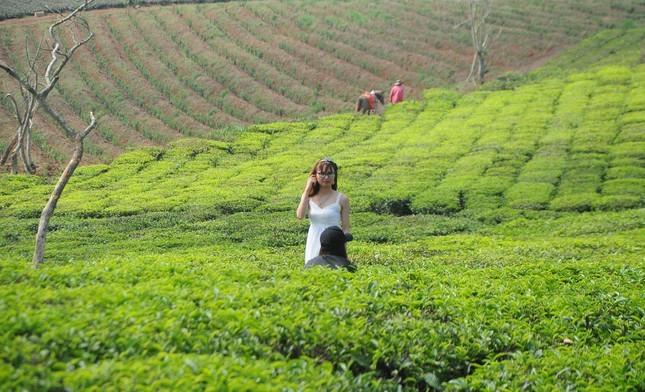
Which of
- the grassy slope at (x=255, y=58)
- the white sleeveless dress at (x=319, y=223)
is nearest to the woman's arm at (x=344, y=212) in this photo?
the white sleeveless dress at (x=319, y=223)

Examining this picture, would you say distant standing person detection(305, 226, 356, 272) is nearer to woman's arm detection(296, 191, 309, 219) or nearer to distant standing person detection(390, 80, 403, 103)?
woman's arm detection(296, 191, 309, 219)

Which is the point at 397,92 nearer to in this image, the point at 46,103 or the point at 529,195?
the point at 529,195

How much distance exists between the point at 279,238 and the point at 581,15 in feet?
128

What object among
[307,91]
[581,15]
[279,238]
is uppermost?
[581,15]

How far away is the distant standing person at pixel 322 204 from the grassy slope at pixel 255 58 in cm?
2198

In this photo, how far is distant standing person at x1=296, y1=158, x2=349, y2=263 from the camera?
9.32 metres

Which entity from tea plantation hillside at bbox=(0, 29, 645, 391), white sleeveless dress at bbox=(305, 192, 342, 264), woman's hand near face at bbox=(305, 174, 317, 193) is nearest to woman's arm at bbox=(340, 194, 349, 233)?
white sleeveless dress at bbox=(305, 192, 342, 264)

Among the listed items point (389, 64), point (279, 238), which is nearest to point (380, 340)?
point (279, 238)

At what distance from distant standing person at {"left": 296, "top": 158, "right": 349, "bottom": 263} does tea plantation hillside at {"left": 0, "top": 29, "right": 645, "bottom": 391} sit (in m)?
1.04

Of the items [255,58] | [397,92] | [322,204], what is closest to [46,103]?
[322,204]

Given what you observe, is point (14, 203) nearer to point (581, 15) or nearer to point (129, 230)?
point (129, 230)

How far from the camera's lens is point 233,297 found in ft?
21.0

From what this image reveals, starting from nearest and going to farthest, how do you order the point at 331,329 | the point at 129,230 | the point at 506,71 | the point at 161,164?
1. the point at 331,329
2. the point at 129,230
3. the point at 161,164
4. the point at 506,71

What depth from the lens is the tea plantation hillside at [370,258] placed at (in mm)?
5387
